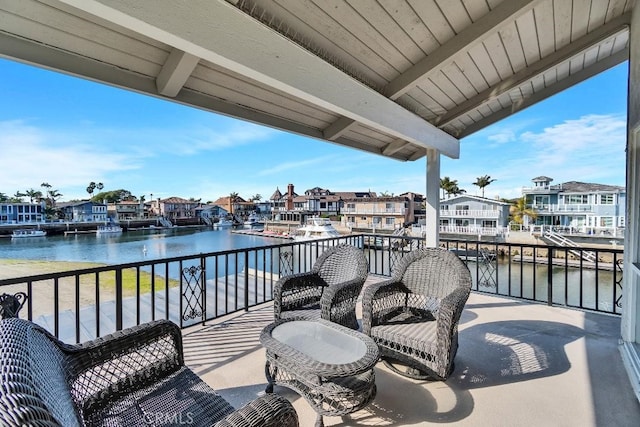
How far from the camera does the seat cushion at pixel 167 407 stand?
1.26 metres

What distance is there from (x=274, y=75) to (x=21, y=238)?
3422 cm

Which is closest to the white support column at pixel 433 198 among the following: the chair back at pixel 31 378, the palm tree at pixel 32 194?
the chair back at pixel 31 378

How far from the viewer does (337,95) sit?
2334 mm

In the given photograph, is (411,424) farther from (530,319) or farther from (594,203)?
(594,203)

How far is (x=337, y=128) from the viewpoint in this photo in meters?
3.59

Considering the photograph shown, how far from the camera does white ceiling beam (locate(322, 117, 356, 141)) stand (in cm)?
346

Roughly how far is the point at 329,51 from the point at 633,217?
9.15 ft

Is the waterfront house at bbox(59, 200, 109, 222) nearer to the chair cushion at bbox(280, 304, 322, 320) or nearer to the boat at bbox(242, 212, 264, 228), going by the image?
the boat at bbox(242, 212, 264, 228)

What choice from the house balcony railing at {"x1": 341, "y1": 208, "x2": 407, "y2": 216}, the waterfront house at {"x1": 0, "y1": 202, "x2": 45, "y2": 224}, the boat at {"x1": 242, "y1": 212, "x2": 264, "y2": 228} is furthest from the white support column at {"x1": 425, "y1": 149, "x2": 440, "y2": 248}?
the boat at {"x1": 242, "y1": 212, "x2": 264, "y2": 228}

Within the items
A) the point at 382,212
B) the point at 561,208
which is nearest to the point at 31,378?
the point at 561,208

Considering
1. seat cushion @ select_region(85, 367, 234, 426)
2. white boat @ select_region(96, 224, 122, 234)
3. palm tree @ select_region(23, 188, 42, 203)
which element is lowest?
white boat @ select_region(96, 224, 122, 234)

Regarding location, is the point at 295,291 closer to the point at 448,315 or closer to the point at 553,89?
the point at 448,315

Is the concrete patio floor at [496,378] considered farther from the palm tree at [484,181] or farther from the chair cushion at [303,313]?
the palm tree at [484,181]

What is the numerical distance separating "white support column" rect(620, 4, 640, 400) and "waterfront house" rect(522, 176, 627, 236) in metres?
18.3
